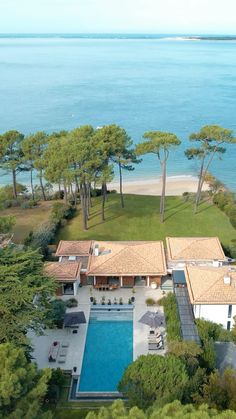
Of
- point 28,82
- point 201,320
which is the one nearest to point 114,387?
point 201,320

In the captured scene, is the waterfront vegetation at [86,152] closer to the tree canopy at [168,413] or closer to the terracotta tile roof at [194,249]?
the terracotta tile roof at [194,249]

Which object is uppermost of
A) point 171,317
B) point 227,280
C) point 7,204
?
point 227,280

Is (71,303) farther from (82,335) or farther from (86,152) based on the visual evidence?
(86,152)

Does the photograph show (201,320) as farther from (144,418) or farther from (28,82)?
(28,82)

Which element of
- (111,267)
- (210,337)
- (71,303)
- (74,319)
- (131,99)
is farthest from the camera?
(131,99)

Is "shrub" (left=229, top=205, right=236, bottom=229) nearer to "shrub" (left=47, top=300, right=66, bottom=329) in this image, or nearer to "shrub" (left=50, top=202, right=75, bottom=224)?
"shrub" (left=50, top=202, right=75, bottom=224)

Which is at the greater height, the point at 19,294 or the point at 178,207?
the point at 19,294

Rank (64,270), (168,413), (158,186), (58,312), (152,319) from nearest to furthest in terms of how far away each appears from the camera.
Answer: (168,413), (152,319), (58,312), (64,270), (158,186)

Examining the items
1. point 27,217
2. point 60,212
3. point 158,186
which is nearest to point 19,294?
point 60,212
